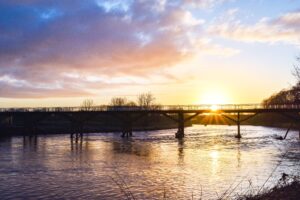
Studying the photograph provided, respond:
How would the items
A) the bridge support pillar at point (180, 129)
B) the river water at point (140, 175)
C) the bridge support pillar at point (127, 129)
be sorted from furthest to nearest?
the bridge support pillar at point (127, 129)
the bridge support pillar at point (180, 129)
the river water at point (140, 175)

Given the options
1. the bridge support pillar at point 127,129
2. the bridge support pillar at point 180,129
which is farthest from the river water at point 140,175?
the bridge support pillar at point 127,129

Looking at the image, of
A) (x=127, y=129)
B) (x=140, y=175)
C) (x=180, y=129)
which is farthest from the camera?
(x=127, y=129)

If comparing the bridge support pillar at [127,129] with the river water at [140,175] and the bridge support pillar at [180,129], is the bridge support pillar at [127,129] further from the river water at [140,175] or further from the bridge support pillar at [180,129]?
the river water at [140,175]

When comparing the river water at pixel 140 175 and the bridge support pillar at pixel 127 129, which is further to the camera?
the bridge support pillar at pixel 127 129

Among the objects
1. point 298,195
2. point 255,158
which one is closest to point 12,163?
point 255,158

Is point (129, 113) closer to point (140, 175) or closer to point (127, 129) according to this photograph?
point (127, 129)

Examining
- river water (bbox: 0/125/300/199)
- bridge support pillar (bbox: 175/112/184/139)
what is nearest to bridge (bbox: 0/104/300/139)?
bridge support pillar (bbox: 175/112/184/139)

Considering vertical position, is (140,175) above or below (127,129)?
below

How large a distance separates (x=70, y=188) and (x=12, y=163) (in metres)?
13.1

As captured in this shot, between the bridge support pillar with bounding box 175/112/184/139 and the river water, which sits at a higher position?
the bridge support pillar with bounding box 175/112/184/139

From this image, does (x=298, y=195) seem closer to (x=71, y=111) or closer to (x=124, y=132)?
(x=124, y=132)

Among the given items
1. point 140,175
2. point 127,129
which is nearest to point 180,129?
point 127,129

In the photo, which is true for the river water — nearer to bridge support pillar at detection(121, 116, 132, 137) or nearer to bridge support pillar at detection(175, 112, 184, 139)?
bridge support pillar at detection(175, 112, 184, 139)

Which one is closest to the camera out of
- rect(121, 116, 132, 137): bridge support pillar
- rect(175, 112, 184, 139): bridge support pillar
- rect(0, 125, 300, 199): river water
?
rect(0, 125, 300, 199): river water
